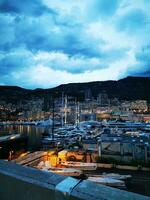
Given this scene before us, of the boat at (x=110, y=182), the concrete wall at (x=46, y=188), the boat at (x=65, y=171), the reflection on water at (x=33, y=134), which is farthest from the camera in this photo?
the reflection on water at (x=33, y=134)

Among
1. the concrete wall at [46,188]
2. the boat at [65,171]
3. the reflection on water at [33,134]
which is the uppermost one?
the concrete wall at [46,188]

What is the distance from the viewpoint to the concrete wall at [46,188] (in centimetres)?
203

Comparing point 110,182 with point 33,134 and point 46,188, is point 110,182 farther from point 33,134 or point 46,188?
point 33,134

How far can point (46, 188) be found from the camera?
2.17 meters

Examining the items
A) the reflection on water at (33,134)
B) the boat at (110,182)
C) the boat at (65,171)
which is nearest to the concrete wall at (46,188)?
the boat at (110,182)

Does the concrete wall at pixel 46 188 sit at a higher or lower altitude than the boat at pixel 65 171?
higher

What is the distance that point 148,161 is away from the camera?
2870 cm

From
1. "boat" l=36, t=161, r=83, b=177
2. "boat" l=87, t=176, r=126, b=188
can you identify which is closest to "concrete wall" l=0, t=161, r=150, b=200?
"boat" l=87, t=176, r=126, b=188

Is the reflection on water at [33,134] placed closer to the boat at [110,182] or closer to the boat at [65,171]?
the boat at [65,171]

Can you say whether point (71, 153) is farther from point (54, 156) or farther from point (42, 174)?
point (42, 174)

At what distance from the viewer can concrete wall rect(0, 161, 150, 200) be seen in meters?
2.03

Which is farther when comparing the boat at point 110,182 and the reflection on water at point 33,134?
Answer: the reflection on water at point 33,134

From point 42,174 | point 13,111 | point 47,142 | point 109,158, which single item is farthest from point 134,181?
point 13,111

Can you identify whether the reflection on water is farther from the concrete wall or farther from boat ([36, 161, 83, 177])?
the concrete wall
